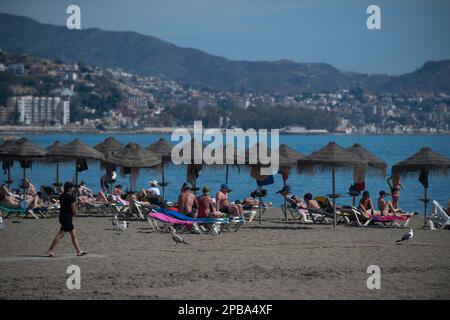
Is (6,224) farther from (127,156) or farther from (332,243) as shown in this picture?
(332,243)

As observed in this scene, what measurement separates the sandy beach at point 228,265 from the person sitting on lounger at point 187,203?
650 mm

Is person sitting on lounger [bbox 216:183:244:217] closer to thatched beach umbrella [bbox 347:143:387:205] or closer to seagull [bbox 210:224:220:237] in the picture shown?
seagull [bbox 210:224:220:237]

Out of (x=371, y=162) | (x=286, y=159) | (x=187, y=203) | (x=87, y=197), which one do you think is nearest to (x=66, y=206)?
(x=187, y=203)

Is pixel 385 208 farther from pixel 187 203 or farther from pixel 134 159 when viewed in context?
pixel 134 159

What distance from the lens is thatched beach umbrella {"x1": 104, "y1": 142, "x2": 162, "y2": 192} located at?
18.4 m

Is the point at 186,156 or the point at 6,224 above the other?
the point at 186,156

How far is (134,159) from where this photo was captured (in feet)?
60.8

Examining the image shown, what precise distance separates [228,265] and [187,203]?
4.39 m

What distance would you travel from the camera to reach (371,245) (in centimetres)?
1344
